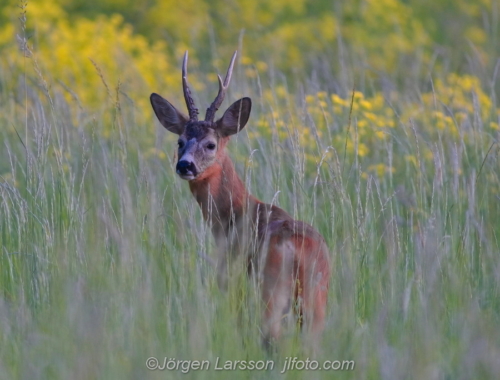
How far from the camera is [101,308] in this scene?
11.0ft

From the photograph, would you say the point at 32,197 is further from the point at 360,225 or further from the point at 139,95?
the point at 139,95

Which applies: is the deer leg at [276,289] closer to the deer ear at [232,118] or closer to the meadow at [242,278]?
the meadow at [242,278]

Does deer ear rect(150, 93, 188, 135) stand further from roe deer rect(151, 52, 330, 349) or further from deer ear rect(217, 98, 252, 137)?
deer ear rect(217, 98, 252, 137)

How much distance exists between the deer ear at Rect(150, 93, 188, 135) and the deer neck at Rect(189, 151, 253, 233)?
0.34 m

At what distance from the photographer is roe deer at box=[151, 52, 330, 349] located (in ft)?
12.3

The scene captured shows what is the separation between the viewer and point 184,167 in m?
4.38

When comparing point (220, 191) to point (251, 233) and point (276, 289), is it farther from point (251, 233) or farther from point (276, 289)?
point (276, 289)

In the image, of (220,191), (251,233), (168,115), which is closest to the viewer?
(251,233)

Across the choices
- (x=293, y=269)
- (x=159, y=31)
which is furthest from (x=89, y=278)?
(x=159, y=31)

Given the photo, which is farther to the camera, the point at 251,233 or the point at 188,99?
the point at 188,99

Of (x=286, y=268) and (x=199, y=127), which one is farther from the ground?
(x=199, y=127)

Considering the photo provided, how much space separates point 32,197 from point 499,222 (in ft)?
8.08

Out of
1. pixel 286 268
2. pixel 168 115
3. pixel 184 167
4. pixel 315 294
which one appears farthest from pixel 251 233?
pixel 168 115

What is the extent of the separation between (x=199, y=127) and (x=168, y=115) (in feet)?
1.06
